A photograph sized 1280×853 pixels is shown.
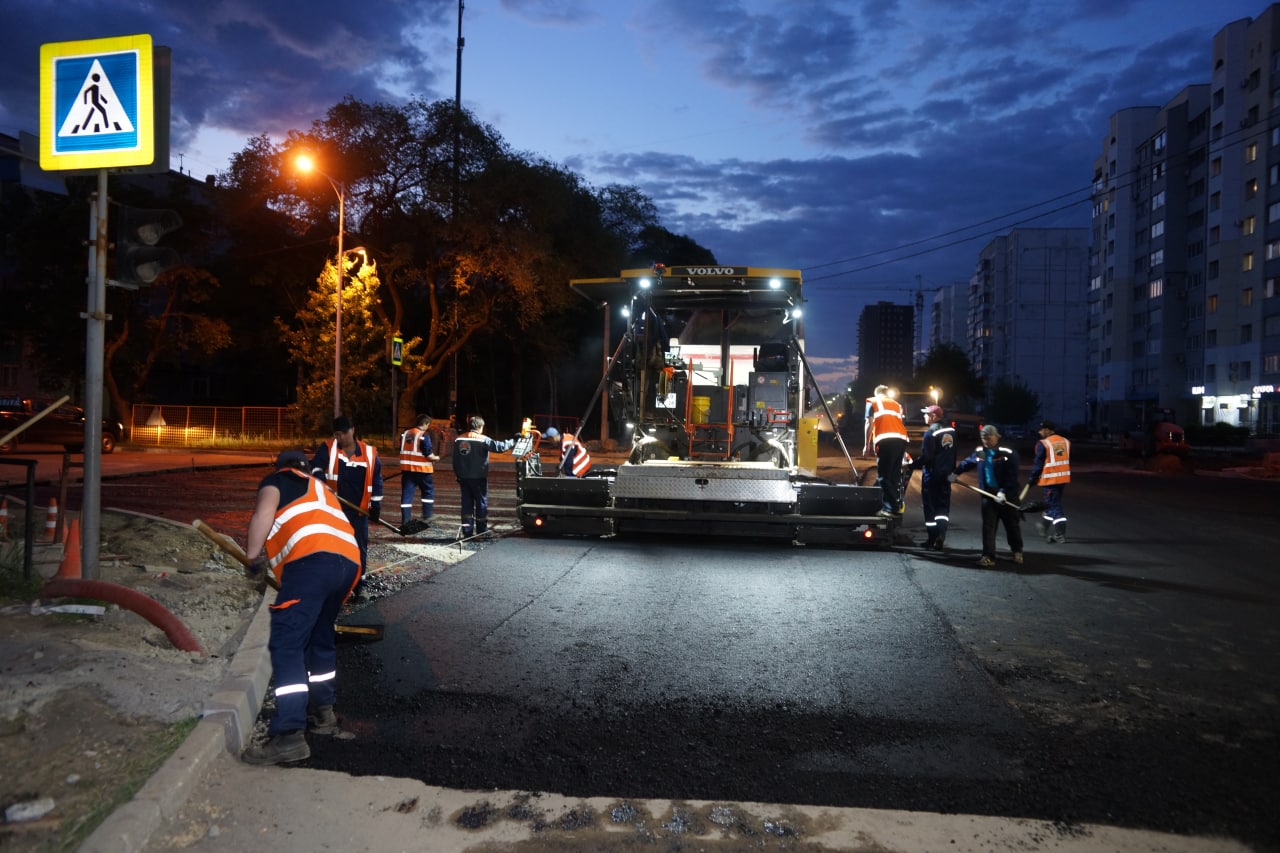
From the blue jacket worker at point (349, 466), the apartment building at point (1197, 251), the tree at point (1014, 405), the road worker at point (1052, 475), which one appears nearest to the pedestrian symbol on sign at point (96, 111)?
the blue jacket worker at point (349, 466)

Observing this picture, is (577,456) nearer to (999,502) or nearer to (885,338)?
(999,502)

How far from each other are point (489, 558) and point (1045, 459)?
6.86 m

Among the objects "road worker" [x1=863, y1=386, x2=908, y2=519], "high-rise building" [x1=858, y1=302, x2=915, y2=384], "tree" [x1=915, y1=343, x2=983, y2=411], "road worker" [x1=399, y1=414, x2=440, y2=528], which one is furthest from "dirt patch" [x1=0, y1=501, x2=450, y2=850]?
"high-rise building" [x1=858, y1=302, x2=915, y2=384]

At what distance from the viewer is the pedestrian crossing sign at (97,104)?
6559 millimetres

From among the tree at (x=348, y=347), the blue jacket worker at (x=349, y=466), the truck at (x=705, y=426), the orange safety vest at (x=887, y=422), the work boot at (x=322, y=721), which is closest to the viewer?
the work boot at (x=322, y=721)

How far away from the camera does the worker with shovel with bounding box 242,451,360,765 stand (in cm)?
439

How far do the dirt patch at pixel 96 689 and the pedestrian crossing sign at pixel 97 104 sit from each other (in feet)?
9.97

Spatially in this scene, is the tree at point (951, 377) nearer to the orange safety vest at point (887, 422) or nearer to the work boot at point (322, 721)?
the orange safety vest at point (887, 422)

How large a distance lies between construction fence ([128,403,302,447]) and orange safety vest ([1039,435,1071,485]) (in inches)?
1062

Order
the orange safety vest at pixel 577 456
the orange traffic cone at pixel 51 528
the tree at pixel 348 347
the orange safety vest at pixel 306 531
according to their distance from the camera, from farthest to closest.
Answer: the tree at pixel 348 347, the orange safety vest at pixel 577 456, the orange traffic cone at pixel 51 528, the orange safety vest at pixel 306 531

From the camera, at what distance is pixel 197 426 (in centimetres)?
3319

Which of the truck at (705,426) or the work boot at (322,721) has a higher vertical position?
the truck at (705,426)

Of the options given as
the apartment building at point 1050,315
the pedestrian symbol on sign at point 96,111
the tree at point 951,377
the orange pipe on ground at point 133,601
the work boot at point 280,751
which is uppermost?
the apartment building at point 1050,315

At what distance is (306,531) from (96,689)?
53.0 inches
